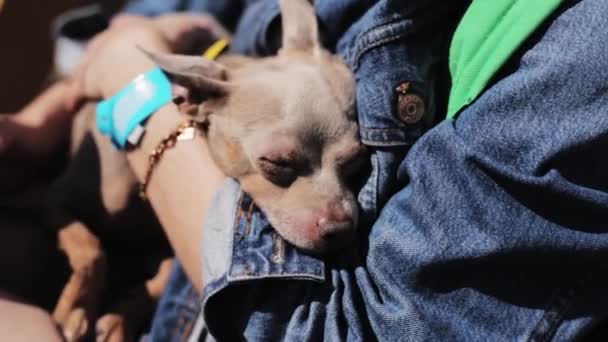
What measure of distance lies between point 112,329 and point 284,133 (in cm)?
67

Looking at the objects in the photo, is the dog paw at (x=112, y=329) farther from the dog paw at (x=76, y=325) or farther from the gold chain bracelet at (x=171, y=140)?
the gold chain bracelet at (x=171, y=140)

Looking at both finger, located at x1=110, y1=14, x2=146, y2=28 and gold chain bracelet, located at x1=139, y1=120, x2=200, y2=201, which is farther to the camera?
finger, located at x1=110, y1=14, x2=146, y2=28

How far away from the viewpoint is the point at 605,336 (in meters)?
1.26

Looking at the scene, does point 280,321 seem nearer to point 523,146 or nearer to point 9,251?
point 523,146

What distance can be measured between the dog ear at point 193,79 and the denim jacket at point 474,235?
0.36 metres

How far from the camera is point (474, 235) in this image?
115 cm

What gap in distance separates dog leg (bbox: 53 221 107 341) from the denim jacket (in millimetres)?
531

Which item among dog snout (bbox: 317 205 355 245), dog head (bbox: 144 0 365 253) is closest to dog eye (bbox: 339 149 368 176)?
dog head (bbox: 144 0 365 253)

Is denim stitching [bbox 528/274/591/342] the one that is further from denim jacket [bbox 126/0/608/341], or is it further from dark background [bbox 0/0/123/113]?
dark background [bbox 0/0/123/113]

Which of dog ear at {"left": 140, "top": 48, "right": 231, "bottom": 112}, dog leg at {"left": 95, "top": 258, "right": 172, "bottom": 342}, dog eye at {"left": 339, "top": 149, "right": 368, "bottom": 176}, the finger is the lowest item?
dog leg at {"left": 95, "top": 258, "right": 172, "bottom": 342}

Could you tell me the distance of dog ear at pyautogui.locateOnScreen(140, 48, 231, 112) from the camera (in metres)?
1.55

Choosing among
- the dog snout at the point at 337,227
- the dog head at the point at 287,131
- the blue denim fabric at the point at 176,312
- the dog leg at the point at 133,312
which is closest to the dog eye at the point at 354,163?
the dog head at the point at 287,131

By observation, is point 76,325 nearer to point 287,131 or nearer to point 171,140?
point 171,140

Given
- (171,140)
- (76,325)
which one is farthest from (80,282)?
(171,140)
